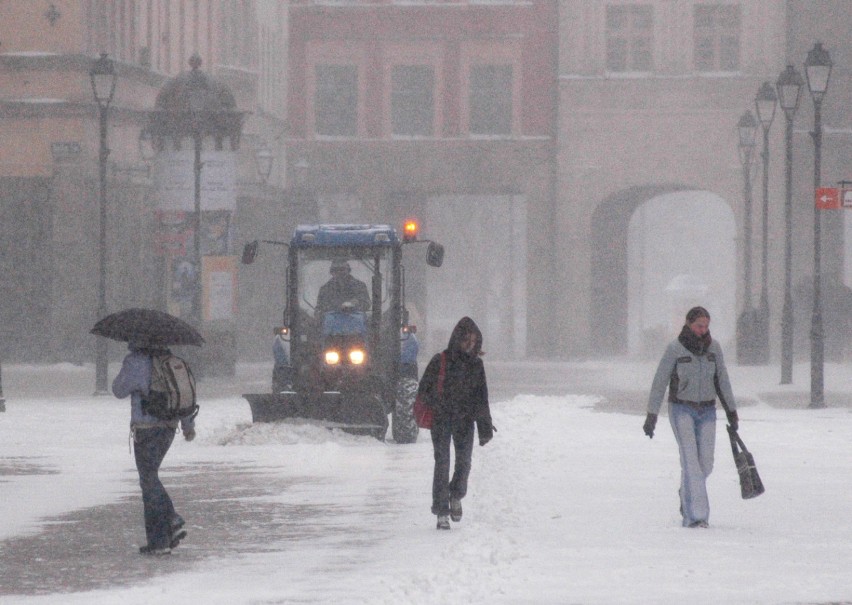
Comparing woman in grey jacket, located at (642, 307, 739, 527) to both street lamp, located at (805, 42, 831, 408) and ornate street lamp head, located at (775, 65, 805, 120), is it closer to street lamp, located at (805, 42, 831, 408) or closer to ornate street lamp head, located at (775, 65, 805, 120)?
street lamp, located at (805, 42, 831, 408)

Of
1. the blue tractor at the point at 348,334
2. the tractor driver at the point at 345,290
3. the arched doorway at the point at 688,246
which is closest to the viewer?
the blue tractor at the point at 348,334

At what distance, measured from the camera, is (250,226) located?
165 ft

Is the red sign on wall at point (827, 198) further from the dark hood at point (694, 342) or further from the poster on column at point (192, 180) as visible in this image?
the dark hood at point (694, 342)

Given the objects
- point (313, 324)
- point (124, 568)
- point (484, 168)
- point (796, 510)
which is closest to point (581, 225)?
point (484, 168)

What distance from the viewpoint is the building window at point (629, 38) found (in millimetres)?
57000

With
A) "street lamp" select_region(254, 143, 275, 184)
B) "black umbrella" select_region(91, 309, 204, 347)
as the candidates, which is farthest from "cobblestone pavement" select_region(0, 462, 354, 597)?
"street lamp" select_region(254, 143, 275, 184)

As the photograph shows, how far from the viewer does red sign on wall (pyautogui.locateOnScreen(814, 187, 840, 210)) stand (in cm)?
2819

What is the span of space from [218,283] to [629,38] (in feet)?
72.0

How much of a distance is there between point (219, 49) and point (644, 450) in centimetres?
3586

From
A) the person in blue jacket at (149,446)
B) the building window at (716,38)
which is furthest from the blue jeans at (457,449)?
the building window at (716,38)

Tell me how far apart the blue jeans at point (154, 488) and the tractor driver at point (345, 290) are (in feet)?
32.2

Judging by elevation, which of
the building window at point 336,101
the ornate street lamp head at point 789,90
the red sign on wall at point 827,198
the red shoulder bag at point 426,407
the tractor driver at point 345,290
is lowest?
the red shoulder bag at point 426,407

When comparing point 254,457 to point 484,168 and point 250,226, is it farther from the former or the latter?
point 484,168

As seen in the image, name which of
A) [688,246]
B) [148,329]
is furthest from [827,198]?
[688,246]
